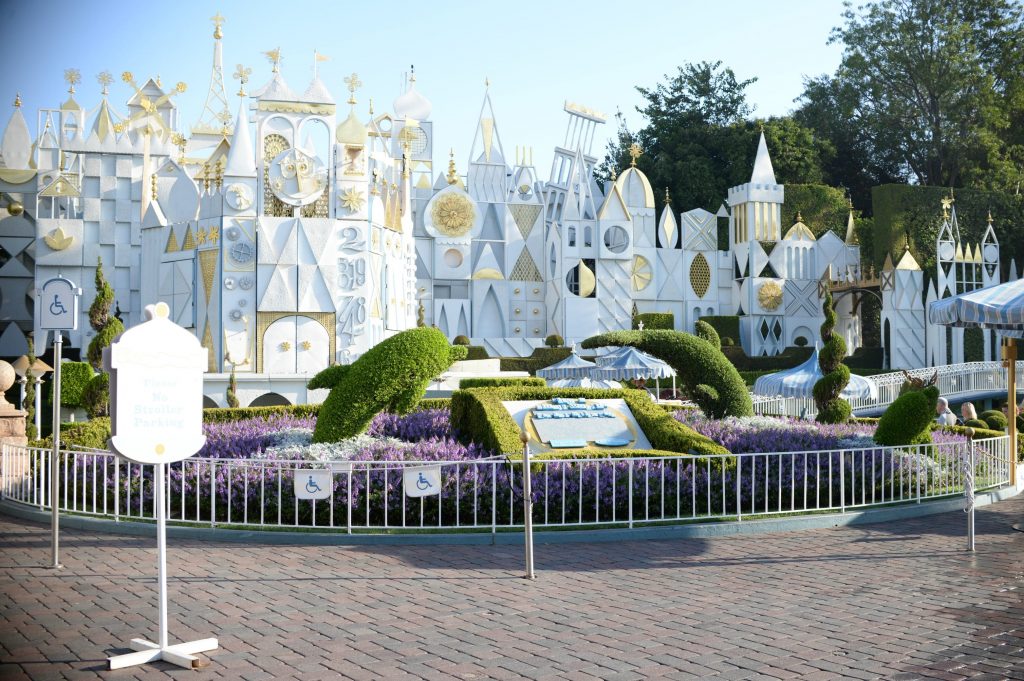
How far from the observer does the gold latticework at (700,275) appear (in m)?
47.3

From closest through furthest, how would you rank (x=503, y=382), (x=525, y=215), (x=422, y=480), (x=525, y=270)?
1. (x=422, y=480)
2. (x=503, y=382)
3. (x=525, y=270)
4. (x=525, y=215)

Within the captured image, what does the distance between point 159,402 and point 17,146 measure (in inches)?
1648

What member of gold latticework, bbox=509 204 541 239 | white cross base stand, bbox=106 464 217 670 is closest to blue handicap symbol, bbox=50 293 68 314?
white cross base stand, bbox=106 464 217 670

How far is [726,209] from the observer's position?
5272 centimetres

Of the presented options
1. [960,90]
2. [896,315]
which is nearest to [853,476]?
[896,315]

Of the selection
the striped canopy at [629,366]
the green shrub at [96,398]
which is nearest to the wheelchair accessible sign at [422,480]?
the green shrub at [96,398]

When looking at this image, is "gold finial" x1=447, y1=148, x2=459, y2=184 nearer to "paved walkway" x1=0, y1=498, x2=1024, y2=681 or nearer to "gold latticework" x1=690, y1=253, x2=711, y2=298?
"gold latticework" x1=690, y1=253, x2=711, y2=298

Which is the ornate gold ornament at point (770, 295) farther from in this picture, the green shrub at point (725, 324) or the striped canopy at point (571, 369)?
the striped canopy at point (571, 369)

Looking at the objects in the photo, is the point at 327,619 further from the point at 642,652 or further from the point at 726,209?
the point at 726,209

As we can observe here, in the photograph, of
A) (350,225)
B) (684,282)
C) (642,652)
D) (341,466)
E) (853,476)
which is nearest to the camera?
(642,652)

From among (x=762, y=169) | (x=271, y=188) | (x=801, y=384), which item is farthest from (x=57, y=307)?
(x=762, y=169)

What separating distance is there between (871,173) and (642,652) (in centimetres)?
5821

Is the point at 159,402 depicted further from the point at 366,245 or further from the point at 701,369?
the point at 366,245

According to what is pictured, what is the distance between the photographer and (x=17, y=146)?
143 feet
